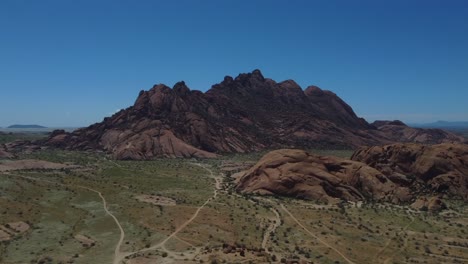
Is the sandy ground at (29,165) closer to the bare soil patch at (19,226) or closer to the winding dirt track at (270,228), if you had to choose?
the bare soil patch at (19,226)

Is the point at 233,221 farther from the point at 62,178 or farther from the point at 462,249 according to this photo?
the point at 62,178

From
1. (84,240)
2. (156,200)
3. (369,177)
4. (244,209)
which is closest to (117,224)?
(84,240)

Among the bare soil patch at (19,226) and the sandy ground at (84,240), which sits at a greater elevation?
the bare soil patch at (19,226)

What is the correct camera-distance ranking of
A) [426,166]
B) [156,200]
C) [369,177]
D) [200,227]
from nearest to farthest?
[200,227]
[156,200]
[369,177]
[426,166]

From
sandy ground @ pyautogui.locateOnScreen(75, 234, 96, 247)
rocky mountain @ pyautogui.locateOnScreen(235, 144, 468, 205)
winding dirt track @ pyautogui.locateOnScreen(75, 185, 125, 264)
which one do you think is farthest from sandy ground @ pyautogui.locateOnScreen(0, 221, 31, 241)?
rocky mountain @ pyautogui.locateOnScreen(235, 144, 468, 205)

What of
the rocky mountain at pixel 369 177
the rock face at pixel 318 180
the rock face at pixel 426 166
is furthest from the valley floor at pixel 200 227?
the rock face at pixel 426 166

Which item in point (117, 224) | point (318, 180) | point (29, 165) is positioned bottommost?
point (117, 224)

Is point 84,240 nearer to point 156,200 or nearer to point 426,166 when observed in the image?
point 156,200
